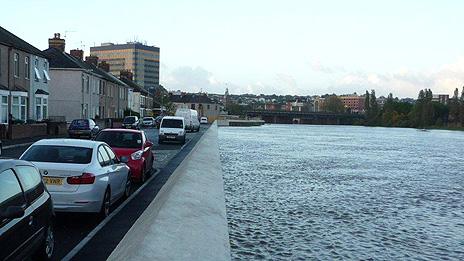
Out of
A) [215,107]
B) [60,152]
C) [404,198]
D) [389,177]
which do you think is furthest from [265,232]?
[215,107]

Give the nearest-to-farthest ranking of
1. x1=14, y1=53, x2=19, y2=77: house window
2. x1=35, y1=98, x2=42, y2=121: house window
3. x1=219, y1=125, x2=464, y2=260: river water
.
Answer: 1. x1=219, y1=125, x2=464, y2=260: river water
2. x1=14, y1=53, x2=19, y2=77: house window
3. x1=35, y1=98, x2=42, y2=121: house window

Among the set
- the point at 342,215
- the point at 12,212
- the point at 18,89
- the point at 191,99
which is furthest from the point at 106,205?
the point at 191,99

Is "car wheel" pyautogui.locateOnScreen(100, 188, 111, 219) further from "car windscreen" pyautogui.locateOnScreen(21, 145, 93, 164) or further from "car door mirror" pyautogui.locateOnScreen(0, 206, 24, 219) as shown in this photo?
"car door mirror" pyautogui.locateOnScreen(0, 206, 24, 219)

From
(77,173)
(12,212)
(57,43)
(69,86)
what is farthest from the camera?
(57,43)

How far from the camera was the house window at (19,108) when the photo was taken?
1604 inches

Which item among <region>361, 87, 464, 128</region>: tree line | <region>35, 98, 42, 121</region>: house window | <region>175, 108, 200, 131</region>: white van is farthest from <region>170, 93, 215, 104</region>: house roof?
<region>35, 98, 42, 121</region>: house window

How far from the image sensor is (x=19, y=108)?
41594 millimetres

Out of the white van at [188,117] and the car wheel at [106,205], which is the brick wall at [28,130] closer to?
the white van at [188,117]

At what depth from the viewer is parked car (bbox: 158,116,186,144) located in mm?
39406

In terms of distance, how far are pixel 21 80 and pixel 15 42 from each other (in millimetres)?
2934

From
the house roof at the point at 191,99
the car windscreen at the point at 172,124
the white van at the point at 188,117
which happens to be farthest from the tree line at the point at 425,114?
the car windscreen at the point at 172,124

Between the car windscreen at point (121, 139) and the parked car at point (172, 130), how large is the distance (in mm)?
21343

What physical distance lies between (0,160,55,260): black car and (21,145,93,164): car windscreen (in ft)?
9.43

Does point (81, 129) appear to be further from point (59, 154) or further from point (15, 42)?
point (59, 154)
